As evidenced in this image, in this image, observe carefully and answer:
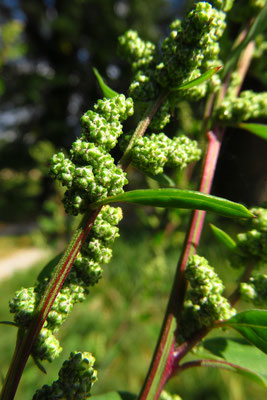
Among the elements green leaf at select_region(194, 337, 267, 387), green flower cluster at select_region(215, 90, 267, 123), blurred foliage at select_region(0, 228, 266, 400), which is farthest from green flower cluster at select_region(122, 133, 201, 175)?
blurred foliage at select_region(0, 228, 266, 400)

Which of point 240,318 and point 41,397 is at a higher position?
point 240,318

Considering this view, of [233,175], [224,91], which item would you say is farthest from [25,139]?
[224,91]

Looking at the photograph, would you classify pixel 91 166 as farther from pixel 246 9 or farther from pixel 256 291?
pixel 246 9

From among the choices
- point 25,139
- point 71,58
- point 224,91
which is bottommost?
point 224,91

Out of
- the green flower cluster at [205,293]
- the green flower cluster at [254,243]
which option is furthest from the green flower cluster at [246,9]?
the green flower cluster at [205,293]

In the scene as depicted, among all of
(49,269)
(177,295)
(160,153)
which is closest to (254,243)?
(177,295)

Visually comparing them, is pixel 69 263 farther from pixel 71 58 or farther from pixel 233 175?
pixel 71 58

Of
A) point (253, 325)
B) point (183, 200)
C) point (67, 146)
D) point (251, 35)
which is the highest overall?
point (67, 146)
